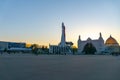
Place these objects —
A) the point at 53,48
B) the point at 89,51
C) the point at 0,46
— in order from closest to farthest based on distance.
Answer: the point at 89,51 < the point at 53,48 < the point at 0,46

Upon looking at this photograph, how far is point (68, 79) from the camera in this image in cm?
1306

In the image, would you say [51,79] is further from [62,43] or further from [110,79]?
[62,43]

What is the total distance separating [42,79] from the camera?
1289 cm

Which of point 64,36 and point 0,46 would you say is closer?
point 64,36

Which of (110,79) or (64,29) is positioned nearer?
(110,79)

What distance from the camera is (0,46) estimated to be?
194750mm

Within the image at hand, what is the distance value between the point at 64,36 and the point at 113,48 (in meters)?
53.5

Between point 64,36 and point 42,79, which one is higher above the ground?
point 64,36

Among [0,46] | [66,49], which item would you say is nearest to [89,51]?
[66,49]

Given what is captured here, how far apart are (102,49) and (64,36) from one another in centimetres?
4803

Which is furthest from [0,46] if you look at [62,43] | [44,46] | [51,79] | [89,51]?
[51,79]

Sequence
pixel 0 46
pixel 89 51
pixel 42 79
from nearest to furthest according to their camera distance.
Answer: pixel 42 79
pixel 89 51
pixel 0 46

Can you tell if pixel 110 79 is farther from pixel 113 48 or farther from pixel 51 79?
pixel 113 48

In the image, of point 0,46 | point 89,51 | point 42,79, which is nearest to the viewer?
point 42,79
